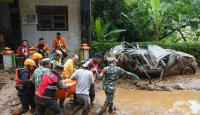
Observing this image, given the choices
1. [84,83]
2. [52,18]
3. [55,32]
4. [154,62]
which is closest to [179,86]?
[154,62]

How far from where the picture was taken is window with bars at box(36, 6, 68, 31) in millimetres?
8906

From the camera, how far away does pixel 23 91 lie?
13.5 feet

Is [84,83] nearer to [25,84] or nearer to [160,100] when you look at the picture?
[25,84]

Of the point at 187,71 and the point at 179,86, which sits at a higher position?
the point at 187,71

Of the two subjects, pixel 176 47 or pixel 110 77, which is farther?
pixel 176 47

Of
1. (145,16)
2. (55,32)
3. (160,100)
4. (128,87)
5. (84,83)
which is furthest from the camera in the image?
(145,16)

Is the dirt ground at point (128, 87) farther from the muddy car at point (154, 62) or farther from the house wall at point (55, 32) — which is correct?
the house wall at point (55, 32)

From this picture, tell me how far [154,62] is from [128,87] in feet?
4.67

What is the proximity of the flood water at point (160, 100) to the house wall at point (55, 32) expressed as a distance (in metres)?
4.09

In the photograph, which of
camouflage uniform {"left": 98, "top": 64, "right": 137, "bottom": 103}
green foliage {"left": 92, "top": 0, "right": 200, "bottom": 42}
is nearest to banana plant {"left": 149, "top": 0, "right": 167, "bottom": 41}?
green foliage {"left": 92, "top": 0, "right": 200, "bottom": 42}

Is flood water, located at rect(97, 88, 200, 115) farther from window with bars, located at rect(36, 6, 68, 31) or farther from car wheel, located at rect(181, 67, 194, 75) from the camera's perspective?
window with bars, located at rect(36, 6, 68, 31)

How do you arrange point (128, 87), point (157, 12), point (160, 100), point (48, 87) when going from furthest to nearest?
1. point (157, 12)
2. point (128, 87)
3. point (160, 100)
4. point (48, 87)

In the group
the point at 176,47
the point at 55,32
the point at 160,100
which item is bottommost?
the point at 160,100

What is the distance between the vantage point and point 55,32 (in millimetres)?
9062
